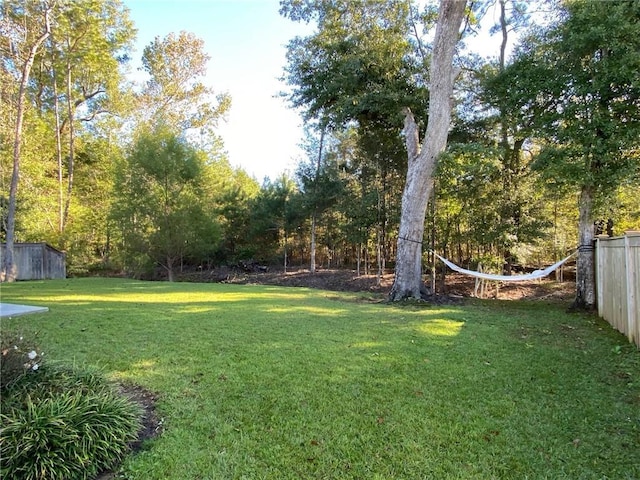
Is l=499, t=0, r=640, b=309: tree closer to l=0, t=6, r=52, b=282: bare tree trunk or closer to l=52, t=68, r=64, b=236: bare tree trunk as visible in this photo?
l=0, t=6, r=52, b=282: bare tree trunk

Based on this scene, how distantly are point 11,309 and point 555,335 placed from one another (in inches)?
272

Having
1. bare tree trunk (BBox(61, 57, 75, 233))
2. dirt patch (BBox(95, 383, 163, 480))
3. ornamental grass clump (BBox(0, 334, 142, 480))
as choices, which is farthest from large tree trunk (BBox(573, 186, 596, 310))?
bare tree trunk (BBox(61, 57, 75, 233))

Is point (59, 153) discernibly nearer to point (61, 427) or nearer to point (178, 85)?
point (178, 85)

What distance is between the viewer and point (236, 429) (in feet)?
6.72

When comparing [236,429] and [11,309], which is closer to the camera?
[236,429]

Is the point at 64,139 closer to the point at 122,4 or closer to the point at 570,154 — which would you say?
the point at 122,4

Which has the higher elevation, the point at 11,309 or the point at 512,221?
the point at 512,221

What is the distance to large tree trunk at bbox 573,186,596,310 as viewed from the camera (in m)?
6.25

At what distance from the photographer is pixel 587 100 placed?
589cm

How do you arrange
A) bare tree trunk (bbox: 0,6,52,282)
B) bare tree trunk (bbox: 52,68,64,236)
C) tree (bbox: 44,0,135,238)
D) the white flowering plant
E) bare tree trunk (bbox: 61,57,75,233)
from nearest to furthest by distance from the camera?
the white flowering plant, bare tree trunk (bbox: 0,6,52,282), tree (bbox: 44,0,135,238), bare tree trunk (bbox: 52,68,64,236), bare tree trunk (bbox: 61,57,75,233)

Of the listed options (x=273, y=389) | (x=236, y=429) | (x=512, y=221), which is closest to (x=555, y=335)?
(x=273, y=389)

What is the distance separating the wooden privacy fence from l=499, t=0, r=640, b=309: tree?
37.3 inches

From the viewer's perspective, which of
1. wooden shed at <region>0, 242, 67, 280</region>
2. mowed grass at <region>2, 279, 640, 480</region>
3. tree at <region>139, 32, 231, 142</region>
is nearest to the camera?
mowed grass at <region>2, 279, 640, 480</region>

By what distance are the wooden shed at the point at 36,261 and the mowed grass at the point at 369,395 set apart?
951 centimetres
